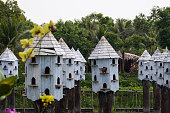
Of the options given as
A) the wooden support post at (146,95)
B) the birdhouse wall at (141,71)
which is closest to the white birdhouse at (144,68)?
the birdhouse wall at (141,71)

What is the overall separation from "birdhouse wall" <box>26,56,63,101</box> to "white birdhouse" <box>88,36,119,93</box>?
290 centimetres

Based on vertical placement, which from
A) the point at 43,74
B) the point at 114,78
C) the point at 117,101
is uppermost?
the point at 43,74

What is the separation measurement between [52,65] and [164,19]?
7752 millimetres

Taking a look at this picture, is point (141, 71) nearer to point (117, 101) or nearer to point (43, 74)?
point (117, 101)

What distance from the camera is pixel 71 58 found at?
Answer: 12.8 m

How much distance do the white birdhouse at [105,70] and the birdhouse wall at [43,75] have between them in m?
2.90

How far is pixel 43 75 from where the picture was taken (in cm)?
789

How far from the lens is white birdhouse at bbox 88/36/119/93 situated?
34.0ft

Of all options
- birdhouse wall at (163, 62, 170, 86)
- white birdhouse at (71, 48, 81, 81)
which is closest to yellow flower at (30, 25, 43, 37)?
birdhouse wall at (163, 62, 170, 86)

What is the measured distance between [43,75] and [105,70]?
3.38 metres

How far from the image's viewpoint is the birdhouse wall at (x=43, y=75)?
793 centimetres

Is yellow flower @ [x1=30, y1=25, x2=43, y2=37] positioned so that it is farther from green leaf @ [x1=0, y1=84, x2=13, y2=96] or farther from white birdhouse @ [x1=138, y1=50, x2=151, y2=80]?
white birdhouse @ [x1=138, y1=50, x2=151, y2=80]

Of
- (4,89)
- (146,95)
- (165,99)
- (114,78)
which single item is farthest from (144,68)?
(4,89)

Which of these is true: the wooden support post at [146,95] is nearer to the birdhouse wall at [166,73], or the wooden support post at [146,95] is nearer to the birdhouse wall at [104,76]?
the birdhouse wall at [166,73]
